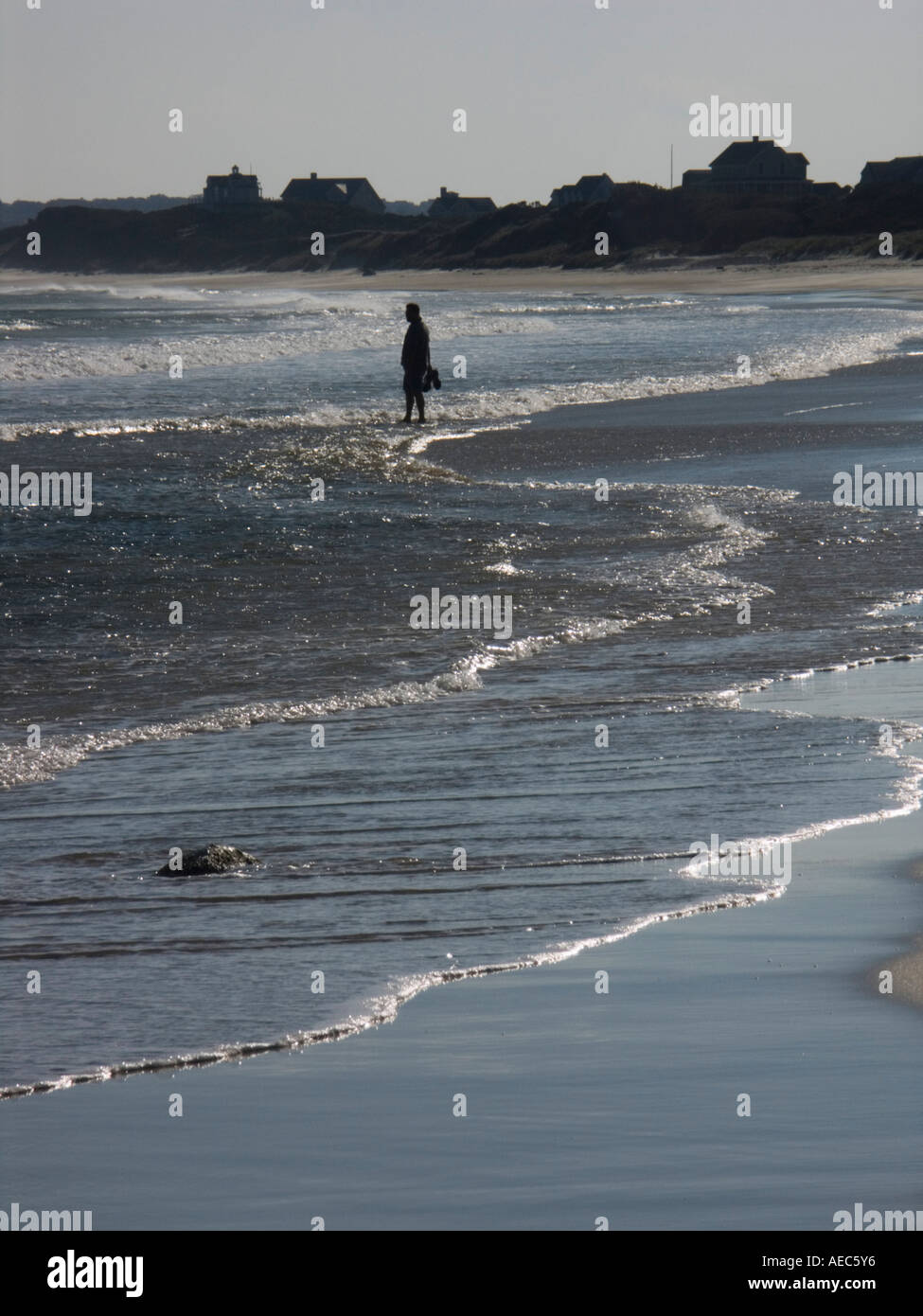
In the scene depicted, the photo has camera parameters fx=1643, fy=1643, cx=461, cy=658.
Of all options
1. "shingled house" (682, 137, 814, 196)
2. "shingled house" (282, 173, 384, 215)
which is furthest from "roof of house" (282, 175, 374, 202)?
"shingled house" (682, 137, 814, 196)

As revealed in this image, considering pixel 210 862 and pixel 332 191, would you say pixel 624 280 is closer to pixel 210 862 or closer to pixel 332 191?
pixel 332 191

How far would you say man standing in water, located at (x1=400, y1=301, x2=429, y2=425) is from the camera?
69.5 feet

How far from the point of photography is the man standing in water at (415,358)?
2119 cm

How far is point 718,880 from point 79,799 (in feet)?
8.37

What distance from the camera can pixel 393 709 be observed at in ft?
25.4

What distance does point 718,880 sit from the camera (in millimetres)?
5246

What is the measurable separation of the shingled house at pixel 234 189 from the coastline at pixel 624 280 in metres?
29.6

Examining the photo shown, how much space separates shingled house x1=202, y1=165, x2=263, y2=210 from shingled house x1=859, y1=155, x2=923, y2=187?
215 ft

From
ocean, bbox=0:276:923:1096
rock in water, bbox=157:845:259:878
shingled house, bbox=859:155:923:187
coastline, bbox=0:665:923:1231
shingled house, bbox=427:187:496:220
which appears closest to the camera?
coastline, bbox=0:665:923:1231

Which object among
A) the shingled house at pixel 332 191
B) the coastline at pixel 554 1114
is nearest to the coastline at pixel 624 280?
the shingled house at pixel 332 191

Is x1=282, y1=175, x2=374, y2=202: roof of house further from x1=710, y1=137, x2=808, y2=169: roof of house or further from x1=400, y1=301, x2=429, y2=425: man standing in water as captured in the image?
x1=400, y1=301, x2=429, y2=425: man standing in water

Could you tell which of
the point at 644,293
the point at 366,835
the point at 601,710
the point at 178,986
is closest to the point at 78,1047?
the point at 178,986

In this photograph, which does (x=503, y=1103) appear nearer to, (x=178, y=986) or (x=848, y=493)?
(x=178, y=986)

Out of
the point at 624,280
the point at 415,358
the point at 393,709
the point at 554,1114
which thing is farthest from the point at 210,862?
the point at 624,280
